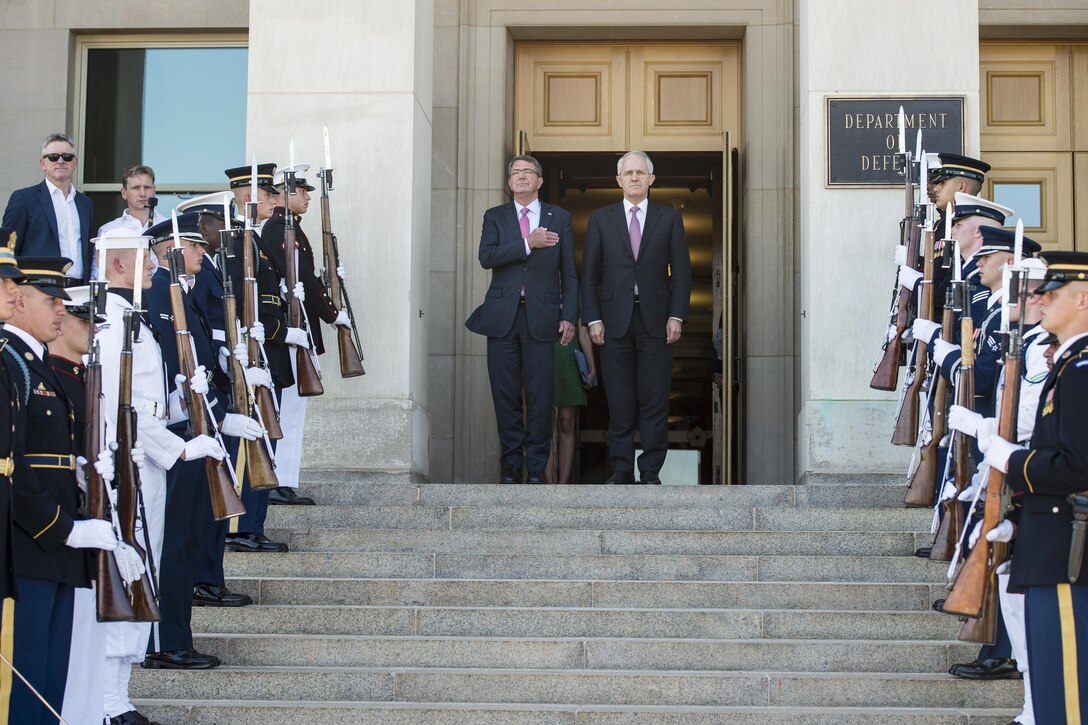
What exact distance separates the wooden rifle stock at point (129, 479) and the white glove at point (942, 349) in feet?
12.8

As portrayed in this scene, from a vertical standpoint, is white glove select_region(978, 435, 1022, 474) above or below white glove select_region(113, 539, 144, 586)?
above

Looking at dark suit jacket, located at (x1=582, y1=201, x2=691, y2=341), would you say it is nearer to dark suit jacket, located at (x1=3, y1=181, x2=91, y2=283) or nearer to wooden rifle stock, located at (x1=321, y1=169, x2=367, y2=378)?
wooden rifle stock, located at (x1=321, y1=169, x2=367, y2=378)

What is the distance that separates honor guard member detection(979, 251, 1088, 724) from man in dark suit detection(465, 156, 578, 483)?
510cm

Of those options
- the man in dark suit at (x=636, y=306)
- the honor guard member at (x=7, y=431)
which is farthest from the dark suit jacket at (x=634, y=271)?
the honor guard member at (x=7, y=431)

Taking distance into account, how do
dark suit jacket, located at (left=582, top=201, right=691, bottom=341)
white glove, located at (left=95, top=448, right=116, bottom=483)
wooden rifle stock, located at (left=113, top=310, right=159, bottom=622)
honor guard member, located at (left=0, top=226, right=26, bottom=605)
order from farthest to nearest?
1. dark suit jacket, located at (left=582, top=201, right=691, bottom=341)
2. wooden rifle stock, located at (left=113, top=310, right=159, bottom=622)
3. white glove, located at (left=95, top=448, right=116, bottom=483)
4. honor guard member, located at (left=0, top=226, right=26, bottom=605)

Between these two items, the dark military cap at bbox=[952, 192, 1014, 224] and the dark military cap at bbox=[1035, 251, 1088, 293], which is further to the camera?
the dark military cap at bbox=[952, 192, 1014, 224]

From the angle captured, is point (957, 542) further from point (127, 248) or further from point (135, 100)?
point (135, 100)

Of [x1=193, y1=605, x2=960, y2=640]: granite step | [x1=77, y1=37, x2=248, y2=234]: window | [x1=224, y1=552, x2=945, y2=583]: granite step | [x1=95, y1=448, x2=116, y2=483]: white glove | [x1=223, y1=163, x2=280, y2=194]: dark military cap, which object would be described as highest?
[x1=77, y1=37, x2=248, y2=234]: window

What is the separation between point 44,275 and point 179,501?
198 cm

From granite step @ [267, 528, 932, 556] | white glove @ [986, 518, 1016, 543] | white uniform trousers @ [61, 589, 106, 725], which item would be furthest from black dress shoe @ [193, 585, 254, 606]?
white glove @ [986, 518, 1016, 543]

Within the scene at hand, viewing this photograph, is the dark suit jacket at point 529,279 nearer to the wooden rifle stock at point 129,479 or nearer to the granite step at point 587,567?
the granite step at point 587,567

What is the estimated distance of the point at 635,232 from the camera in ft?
36.5

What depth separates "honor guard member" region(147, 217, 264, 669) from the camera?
25.3 feet

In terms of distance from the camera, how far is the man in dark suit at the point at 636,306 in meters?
10.9
